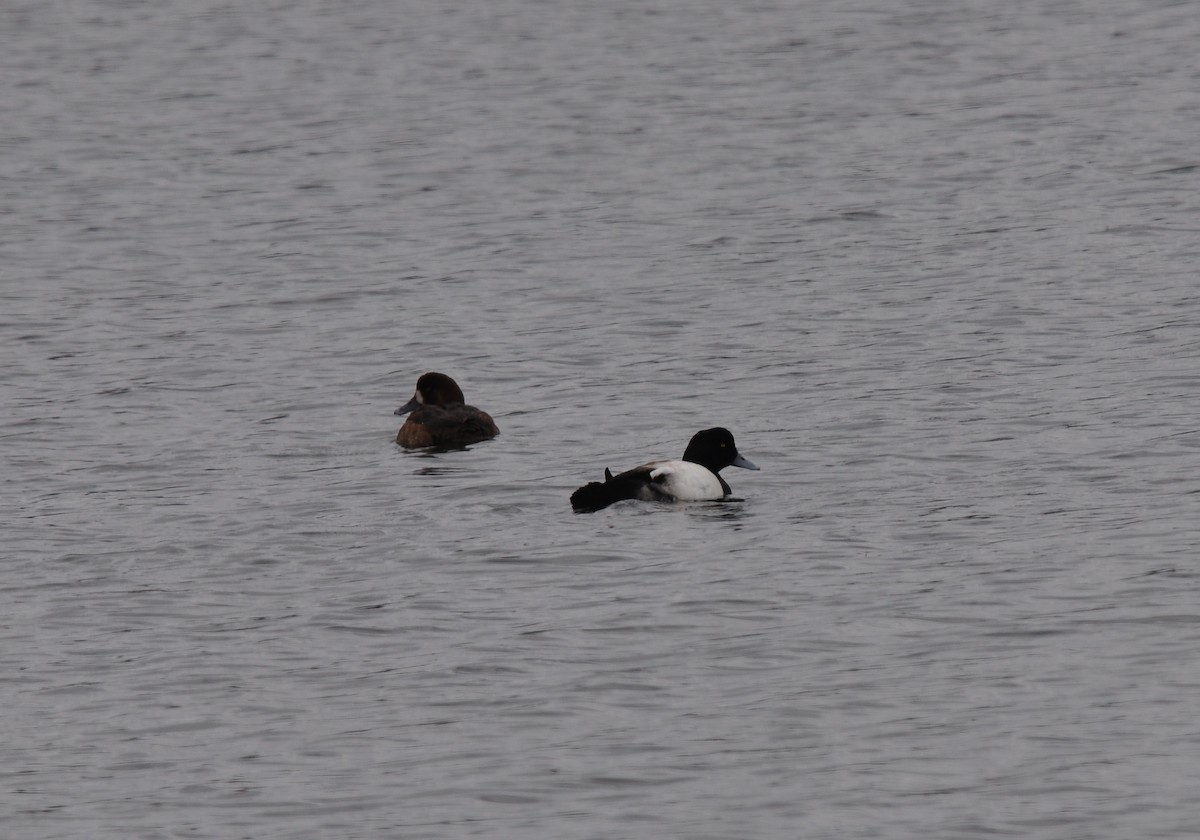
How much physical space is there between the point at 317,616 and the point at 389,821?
342cm

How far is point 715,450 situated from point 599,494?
50.5 inches

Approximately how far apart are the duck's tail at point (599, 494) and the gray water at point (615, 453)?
146 mm

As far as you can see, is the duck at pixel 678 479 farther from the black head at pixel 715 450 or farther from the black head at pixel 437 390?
the black head at pixel 437 390

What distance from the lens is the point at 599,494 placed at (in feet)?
53.6

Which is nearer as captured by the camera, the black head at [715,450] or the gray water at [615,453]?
the gray water at [615,453]

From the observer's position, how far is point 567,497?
56.0 feet

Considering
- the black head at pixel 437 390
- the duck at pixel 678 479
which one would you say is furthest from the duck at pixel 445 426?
the duck at pixel 678 479

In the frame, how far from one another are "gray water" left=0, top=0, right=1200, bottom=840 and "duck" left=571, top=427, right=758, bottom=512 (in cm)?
21

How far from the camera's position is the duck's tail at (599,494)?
16.3 meters

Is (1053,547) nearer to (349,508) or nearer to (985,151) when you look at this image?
(349,508)

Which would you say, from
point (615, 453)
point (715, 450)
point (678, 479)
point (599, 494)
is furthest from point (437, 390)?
point (599, 494)

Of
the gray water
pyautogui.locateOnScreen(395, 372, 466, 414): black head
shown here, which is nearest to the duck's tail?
the gray water

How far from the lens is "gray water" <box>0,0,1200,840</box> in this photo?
1128 cm

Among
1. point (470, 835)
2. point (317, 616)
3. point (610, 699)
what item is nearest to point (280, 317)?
point (317, 616)
